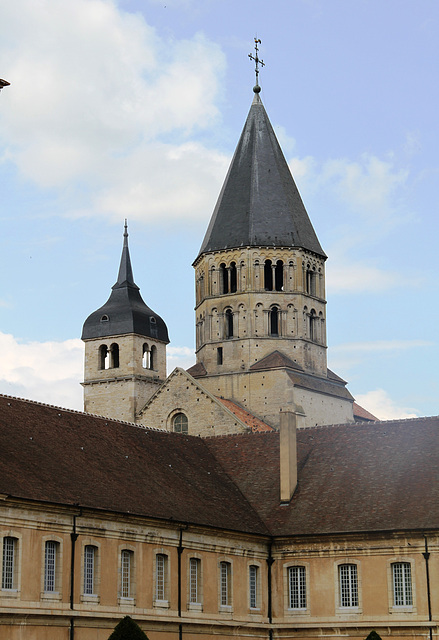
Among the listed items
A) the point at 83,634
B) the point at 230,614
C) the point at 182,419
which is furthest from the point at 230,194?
the point at 83,634

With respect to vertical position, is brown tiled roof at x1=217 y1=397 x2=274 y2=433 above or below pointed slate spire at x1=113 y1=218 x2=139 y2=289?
below

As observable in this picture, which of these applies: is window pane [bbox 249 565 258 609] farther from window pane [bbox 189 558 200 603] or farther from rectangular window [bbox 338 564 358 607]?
rectangular window [bbox 338 564 358 607]

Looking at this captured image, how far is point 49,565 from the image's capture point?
129ft

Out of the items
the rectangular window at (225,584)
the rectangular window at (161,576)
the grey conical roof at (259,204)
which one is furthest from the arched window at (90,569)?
the grey conical roof at (259,204)

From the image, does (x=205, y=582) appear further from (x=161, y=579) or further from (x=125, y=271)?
(x=125, y=271)

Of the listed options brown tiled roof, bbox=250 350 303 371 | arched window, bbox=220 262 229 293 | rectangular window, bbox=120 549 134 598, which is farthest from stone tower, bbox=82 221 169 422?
rectangular window, bbox=120 549 134 598

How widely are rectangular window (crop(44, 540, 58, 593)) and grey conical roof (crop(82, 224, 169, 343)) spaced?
49.5 m

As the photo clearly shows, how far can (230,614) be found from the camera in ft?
152

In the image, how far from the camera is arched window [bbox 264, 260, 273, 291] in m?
79.8

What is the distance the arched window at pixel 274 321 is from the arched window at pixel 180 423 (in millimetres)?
8897

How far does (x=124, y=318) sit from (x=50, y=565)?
5122 cm

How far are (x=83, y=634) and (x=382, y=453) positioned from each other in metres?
16.8

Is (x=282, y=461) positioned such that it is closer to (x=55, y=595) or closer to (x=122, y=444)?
(x=122, y=444)

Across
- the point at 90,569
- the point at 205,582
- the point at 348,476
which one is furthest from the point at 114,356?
the point at 90,569
